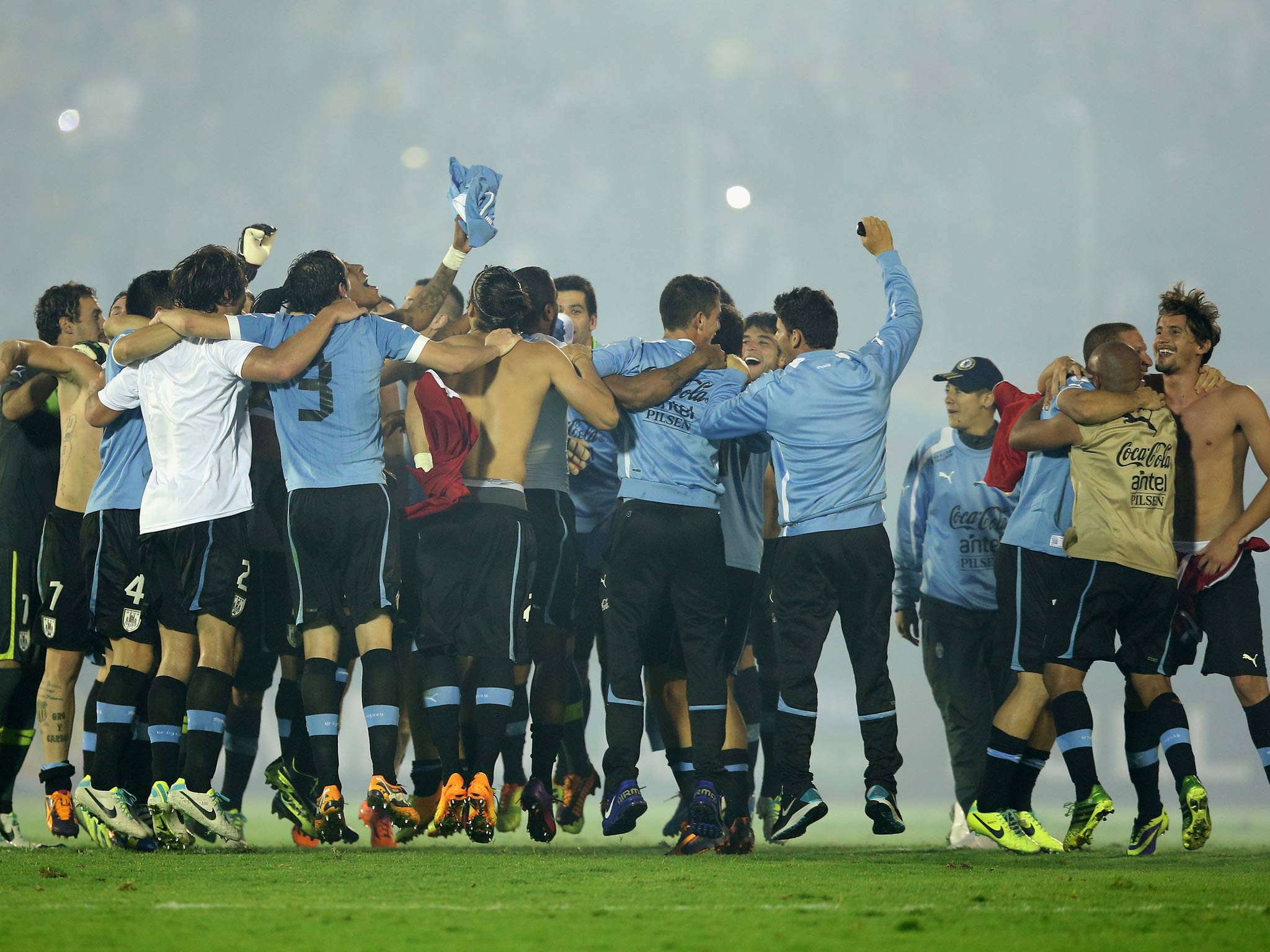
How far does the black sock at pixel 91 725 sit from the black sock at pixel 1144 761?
5297 millimetres

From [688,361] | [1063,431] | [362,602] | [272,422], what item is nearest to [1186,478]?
[1063,431]

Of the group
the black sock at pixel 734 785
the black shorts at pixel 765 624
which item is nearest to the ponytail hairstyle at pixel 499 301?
the black shorts at pixel 765 624

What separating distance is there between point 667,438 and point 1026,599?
6.63 ft

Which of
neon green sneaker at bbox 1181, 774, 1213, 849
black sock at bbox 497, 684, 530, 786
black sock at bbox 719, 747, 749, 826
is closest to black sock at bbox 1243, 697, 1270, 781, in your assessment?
neon green sneaker at bbox 1181, 774, 1213, 849

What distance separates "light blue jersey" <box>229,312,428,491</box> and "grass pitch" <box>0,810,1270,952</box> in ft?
5.99

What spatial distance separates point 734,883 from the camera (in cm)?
453

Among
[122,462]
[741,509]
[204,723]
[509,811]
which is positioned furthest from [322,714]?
[741,509]

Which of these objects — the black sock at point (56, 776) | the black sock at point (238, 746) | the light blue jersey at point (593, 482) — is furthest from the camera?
the light blue jersey at point (593, 482)

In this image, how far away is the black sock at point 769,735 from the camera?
7.64 meters

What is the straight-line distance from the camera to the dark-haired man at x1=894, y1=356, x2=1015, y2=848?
24.2ft

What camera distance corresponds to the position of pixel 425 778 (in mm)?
6457

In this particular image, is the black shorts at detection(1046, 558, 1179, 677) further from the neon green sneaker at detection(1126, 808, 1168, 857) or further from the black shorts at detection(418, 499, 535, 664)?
the black shorts at detection(418, 499, 535, 664)

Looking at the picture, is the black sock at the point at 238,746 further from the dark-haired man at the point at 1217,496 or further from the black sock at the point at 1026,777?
the dark-haired man at the point at 1217,496

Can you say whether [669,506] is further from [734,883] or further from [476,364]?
[734,883]
